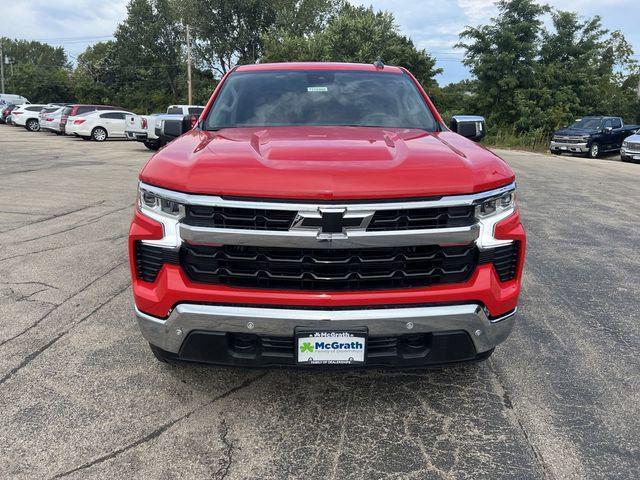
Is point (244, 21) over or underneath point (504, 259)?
over

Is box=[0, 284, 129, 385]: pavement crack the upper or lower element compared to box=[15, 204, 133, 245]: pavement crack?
upper

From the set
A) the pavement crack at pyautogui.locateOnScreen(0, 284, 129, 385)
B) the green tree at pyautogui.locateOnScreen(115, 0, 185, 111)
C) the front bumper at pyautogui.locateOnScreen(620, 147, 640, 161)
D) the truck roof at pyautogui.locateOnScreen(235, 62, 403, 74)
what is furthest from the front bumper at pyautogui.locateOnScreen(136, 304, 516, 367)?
the green tree at pyautogui.locateOnScreen(115, 0, 185, 111)

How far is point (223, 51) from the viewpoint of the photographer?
49.7 meters

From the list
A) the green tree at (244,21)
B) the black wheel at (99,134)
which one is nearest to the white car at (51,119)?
the black wheel at (99,134)

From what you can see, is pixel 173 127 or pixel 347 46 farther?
pixel 347 46

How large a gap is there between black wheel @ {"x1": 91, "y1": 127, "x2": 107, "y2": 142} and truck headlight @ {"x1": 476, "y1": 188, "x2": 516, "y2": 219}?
25.8 metres

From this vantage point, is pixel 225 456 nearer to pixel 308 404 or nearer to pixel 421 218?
pixel 308 404

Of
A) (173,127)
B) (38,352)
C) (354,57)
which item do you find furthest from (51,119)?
(38,352)

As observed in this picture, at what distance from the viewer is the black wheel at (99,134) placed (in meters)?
25.4

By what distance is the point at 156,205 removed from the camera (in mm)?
2645

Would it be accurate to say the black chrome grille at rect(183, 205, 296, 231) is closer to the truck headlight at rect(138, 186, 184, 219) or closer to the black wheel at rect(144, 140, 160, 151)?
the truck headlight at rect(138, 186, 184, 219)

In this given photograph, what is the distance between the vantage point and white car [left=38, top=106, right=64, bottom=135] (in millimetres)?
28938

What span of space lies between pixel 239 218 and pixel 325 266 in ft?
1.49

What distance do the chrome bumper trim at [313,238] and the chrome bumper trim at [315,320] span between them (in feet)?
1.01
